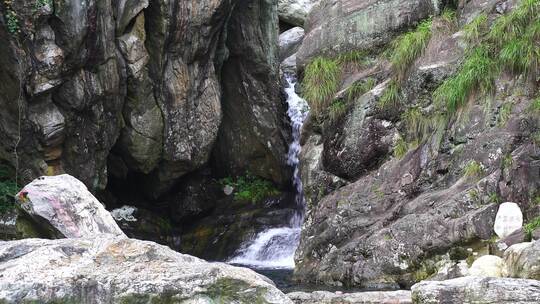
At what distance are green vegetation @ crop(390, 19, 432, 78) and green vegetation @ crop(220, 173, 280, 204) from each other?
6126mm

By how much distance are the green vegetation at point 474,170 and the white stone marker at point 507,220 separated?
36.2 inches

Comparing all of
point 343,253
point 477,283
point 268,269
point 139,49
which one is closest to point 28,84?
point 139,49

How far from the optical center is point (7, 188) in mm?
13312

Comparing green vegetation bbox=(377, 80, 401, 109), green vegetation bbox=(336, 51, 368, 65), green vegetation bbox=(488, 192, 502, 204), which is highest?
green vegetation bbox=(336, 51, 368, 65)

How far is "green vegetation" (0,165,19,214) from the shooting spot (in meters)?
13.3

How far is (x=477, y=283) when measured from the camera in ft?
16.8

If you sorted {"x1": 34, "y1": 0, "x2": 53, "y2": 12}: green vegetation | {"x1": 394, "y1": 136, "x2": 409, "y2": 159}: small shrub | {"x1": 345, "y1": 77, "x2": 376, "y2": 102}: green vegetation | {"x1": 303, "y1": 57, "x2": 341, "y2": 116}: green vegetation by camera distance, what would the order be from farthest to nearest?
{"x1": 303, "y1": 57, "x2": 341, "y2": 116}: green vegetation, {"x1": 345, "y1": 77, "x2": 376, "y2": 102}: green vegetation, {"x1": 34, "y1": 0, "x2": 53, "y2": 12}: green vegetation, {"x1": 394, "y1": 136, "x2": 409, "y2": 159}: small shrub

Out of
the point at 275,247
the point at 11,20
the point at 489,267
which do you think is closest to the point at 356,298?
the point at 489,267

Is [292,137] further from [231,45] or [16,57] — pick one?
[16,57]

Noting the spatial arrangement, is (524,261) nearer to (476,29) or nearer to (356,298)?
(356,298)

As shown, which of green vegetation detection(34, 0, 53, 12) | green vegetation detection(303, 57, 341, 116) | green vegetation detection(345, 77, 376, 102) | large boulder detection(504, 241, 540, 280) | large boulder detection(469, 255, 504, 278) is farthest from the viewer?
green vegetation detection(303, 57, 341, 116)

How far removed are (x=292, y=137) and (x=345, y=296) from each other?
9998mm

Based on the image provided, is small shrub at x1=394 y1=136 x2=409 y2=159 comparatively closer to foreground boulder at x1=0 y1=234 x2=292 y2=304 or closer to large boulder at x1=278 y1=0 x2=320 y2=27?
foreground boulder at x1=0 y1=234 x2=292 y2=304

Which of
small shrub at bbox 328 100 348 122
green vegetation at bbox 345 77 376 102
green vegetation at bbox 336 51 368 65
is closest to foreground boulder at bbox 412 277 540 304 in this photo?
small shrub at bbox 328 100 348 122
